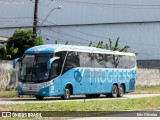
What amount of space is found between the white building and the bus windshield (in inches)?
1846

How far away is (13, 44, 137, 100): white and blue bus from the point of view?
26609mm

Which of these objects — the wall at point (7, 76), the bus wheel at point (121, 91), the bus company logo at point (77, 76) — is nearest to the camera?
the bus company logo at point (77, 76)

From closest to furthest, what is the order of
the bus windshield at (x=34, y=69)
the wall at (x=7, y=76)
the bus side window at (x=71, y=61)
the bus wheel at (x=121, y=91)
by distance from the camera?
the bus windshield at (x=34, y=69), the bus side window at (x=71, y=61), the bus wheel at (x=121, y=91), the wall at (x=7, y=76)

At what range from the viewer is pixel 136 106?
71.8ft

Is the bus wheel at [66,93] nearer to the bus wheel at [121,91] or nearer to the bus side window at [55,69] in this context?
the bus side window at [55,69]

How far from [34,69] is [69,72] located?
2476 mm

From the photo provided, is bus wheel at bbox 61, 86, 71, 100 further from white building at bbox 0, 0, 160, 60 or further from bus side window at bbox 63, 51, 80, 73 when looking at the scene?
white building at bbox 0, 0, 160, 60

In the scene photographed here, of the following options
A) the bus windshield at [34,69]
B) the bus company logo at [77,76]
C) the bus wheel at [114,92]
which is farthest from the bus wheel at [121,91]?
the bus windshield at [34,69]

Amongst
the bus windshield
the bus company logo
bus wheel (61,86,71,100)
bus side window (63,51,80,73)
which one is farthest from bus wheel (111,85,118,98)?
the bus windshield

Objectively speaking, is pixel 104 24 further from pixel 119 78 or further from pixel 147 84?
pixel 119 78

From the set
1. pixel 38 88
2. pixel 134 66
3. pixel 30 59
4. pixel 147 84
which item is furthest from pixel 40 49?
pixel 147 84

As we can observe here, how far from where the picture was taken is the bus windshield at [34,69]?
26.6 metres

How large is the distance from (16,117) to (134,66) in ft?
73.5

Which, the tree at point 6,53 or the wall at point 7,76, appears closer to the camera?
the wall at point 7,76
